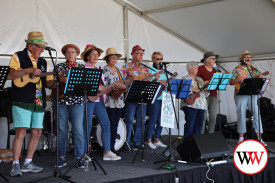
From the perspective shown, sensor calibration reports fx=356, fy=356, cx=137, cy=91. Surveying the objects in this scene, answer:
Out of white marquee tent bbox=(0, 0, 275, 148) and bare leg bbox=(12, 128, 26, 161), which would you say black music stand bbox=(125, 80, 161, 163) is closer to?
bare leg bbox=(12, 128, 26, 161)

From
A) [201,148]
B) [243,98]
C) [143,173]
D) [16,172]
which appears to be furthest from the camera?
[243,98]

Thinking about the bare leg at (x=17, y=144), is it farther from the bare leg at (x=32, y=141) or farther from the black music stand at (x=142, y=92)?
the black music stand at (x=142, y=92)

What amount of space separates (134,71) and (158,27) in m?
3.71

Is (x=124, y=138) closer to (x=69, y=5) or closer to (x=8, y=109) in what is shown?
(x=8, y=109)

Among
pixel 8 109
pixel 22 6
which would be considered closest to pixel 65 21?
pixel 22 6

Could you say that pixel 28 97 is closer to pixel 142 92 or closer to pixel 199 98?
pixel 142 92

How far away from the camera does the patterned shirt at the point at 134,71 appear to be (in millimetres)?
6000

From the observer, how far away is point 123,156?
19.0 feet

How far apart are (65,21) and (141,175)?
4775mm

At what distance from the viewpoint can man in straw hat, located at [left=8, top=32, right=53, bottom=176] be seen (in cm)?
417

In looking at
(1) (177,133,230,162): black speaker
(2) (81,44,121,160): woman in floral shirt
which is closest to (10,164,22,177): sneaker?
(2) (81,44,121,160): woman in floral shirt

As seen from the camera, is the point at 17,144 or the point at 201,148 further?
the point at 201,148

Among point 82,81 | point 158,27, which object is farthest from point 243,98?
point 82,81

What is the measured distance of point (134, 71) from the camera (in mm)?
6055
